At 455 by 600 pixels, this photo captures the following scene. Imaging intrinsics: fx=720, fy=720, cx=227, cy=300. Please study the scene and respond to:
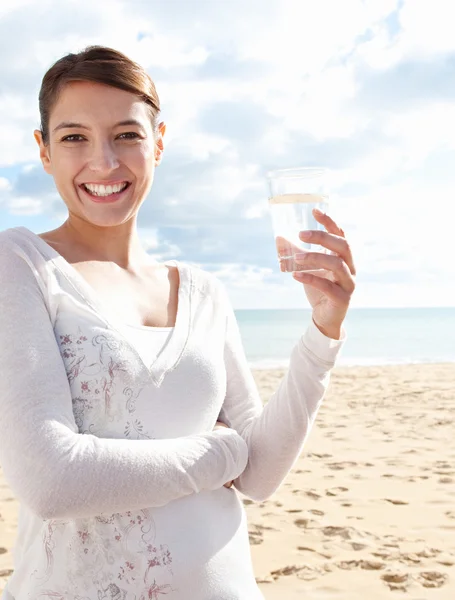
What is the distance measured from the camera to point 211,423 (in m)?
1.99

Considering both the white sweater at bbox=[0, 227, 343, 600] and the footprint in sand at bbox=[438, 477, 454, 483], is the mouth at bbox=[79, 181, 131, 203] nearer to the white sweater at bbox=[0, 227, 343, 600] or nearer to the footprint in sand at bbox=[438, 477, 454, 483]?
the white sweater at bbox=[0, 227, 343, 600]

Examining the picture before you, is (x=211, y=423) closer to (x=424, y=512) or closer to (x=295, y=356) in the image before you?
(x=295, y=356)

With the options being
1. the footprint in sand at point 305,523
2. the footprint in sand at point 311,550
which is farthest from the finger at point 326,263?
the footprint in sand at point 305,523

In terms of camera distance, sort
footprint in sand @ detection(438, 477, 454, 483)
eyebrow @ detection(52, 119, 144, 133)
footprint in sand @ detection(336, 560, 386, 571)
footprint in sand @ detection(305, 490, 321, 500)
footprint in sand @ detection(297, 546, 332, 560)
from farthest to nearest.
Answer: footprint in sand @ detection(438, 477, 454, 483)
footprint in sand @ detection(305, 490, 321, 500)
footprint in sand @ detection(297, 546, 332, 560)
footprint in sand @ detection(336, 560, 386, 571)
eyebrow @ detection(52, 119, 144, 133)

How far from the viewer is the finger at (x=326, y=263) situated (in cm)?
178

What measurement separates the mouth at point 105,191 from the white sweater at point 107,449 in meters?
0.19

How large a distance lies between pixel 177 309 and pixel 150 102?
1.95 feet

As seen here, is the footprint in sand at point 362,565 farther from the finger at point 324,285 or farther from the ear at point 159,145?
the ear at point 159,145

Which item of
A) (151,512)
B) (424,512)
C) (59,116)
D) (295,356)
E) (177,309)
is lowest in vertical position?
(424,512)

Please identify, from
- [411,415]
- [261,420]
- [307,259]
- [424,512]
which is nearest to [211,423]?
[261,420]

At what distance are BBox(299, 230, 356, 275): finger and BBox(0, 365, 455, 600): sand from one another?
258cm

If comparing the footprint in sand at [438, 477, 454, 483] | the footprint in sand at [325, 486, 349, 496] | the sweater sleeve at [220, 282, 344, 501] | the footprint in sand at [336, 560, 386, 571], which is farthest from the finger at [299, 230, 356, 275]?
the footprint in sand at [438, 477, 454, 483]

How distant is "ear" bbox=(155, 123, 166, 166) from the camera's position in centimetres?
215

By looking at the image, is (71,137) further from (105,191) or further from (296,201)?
(296,201)
